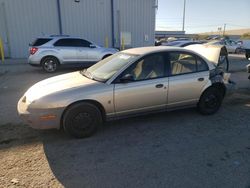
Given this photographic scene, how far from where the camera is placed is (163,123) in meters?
4.83

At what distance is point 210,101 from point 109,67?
7.88 feet

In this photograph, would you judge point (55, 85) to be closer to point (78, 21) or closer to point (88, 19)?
point (78, 21)

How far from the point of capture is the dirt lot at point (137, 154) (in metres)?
3.03

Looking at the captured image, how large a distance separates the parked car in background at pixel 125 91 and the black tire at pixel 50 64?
21.7 ft

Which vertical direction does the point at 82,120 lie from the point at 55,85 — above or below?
→ below

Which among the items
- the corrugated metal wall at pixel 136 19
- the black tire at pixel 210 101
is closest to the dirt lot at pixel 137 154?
the black tire at pixel 210 101

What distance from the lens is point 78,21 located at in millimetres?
18250

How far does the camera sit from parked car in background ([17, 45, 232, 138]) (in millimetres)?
3877

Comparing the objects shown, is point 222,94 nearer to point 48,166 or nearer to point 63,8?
point 48,166

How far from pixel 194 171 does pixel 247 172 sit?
2.32 feet

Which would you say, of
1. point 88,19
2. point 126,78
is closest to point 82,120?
point 126,78

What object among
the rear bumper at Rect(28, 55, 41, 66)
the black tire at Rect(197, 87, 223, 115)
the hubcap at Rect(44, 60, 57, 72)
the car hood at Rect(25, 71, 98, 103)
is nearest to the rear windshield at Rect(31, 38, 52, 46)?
the rear bumper at Rect(28, 55, 41, 66)

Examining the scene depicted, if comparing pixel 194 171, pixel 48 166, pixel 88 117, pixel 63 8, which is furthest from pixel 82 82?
pixel 63 8

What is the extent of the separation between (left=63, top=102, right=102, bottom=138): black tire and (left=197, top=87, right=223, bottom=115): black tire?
2.38 m
